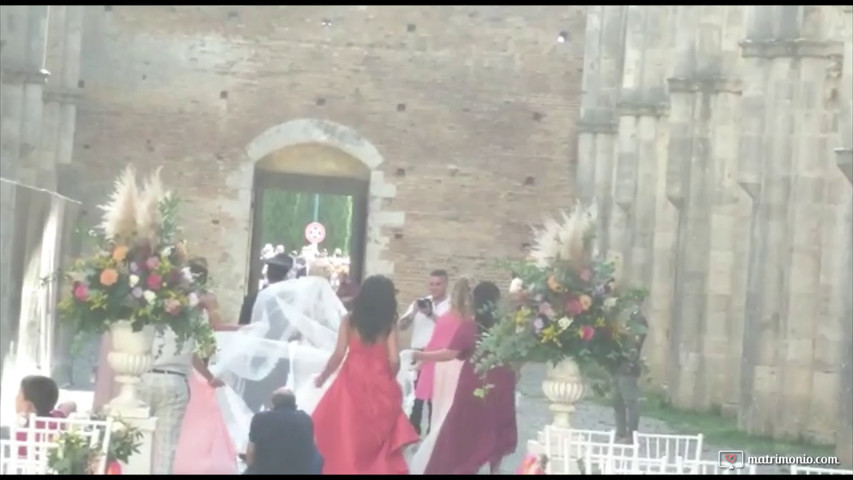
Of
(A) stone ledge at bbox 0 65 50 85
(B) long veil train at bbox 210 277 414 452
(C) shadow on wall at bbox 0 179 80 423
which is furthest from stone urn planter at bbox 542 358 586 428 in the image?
(A) stone ledge at bbox 0 65 50 85

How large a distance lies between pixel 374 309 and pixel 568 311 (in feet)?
4.51

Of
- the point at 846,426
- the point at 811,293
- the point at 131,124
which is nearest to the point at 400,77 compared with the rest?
the point at 131,124

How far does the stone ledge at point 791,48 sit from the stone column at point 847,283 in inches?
67.9

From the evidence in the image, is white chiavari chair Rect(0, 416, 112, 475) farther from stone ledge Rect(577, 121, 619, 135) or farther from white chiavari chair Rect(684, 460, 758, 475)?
stone ledge Rect(577, 121, 619, 135)

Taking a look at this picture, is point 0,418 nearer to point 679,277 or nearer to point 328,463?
point 328,463

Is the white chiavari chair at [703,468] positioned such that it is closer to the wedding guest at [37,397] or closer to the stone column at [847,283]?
the wedding guest at [37,397]

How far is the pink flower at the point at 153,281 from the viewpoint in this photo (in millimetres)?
11477

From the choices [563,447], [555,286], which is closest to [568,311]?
[555,286]

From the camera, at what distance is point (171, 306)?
11500 mm

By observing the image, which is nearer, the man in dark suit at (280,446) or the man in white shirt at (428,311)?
the man in dark suit at (280,446)

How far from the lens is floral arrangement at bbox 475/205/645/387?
452 inches

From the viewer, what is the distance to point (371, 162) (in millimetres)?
29469

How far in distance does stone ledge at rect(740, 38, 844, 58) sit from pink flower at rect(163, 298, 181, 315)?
8.29m

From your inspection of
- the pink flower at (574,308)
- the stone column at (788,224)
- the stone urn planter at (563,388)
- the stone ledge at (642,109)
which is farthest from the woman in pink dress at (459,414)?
the stone ledge at (642,109)
